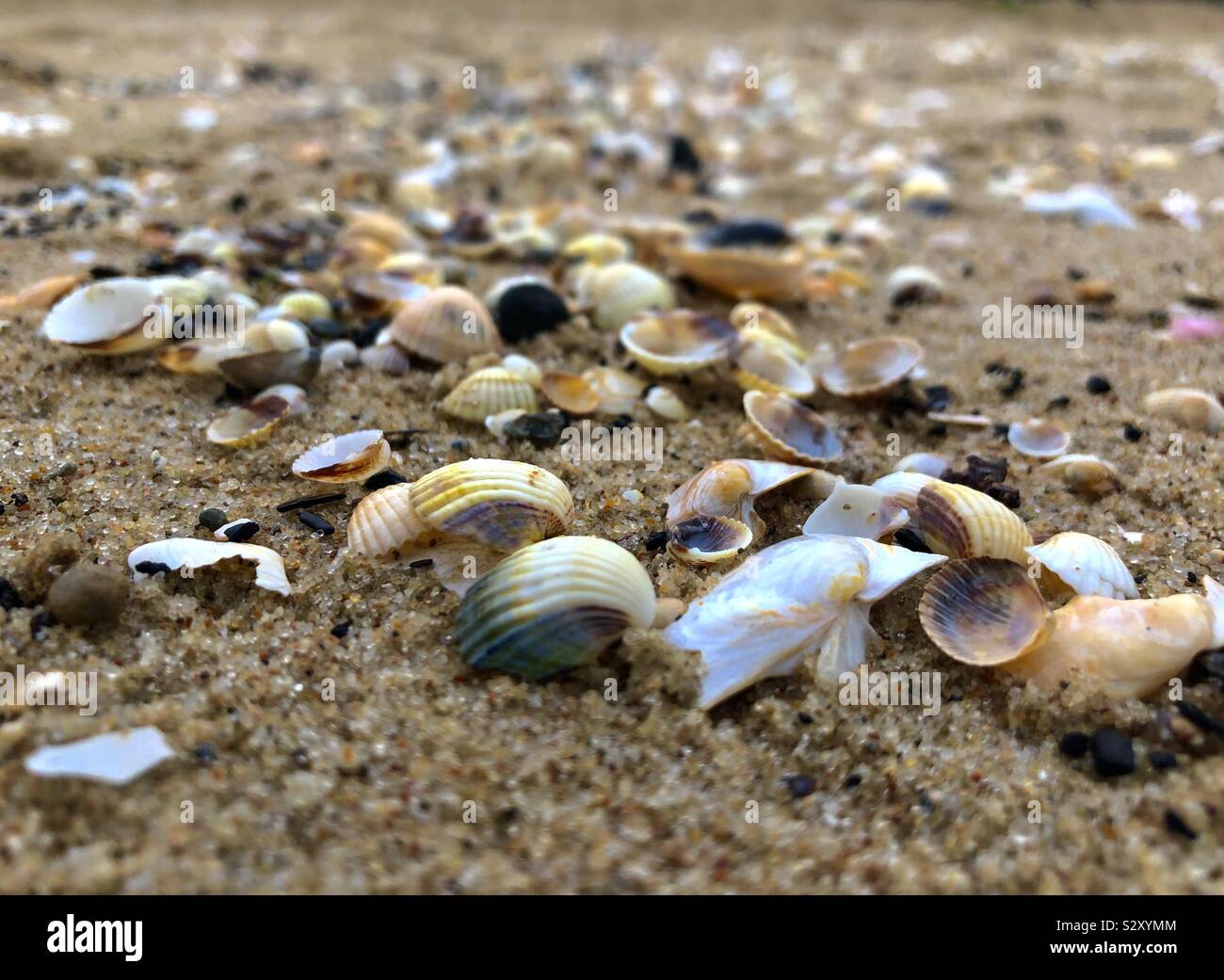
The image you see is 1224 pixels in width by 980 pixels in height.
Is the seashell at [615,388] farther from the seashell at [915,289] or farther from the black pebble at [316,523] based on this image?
the seashell at [915,289]

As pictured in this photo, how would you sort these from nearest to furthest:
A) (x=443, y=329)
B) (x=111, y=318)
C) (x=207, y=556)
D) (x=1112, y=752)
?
(x=1112, y=752) < (x=207, y=556) < (x=111, y=318) < (x=443, y=329)

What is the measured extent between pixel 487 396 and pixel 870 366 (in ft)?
4.83

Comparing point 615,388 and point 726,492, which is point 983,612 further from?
point 615,388

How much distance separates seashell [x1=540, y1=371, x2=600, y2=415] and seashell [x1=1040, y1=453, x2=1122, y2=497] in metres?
1.54

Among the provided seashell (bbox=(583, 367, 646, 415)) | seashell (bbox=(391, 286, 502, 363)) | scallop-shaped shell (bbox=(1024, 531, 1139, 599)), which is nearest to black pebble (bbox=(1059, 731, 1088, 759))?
scallop-shaped shell (bbox=(1024, 531, 1139, 599))

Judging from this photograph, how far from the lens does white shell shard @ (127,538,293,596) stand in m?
2.09

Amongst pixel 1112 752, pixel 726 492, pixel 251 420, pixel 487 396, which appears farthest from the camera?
pixel 487 396

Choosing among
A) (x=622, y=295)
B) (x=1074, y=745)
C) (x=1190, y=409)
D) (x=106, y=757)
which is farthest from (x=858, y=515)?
(x=106, y=757)

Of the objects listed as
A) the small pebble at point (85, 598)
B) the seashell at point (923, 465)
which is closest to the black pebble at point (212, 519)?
the small pebble at point (85, 598)

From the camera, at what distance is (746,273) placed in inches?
155

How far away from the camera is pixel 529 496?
2.21 meters

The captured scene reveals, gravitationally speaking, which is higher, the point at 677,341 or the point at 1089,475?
the point at 677,341

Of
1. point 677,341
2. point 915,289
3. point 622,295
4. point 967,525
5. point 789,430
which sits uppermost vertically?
point 915,289
